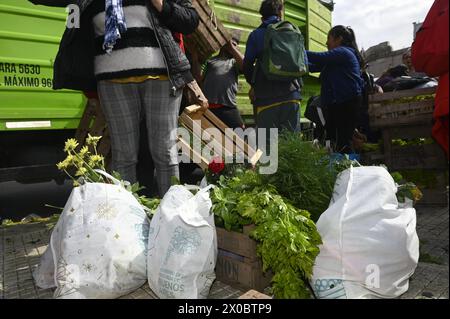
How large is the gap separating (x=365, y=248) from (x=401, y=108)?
2.20 metres

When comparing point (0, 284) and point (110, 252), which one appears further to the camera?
point (0, 284)

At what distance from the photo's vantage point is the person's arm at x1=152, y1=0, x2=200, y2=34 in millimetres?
2145

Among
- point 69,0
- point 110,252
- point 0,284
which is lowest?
point 0,284

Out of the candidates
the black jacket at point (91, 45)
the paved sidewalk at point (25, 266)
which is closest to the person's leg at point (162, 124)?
the black jacket at point (91, 45)

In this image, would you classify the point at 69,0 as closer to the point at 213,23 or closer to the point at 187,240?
the point at 213,23

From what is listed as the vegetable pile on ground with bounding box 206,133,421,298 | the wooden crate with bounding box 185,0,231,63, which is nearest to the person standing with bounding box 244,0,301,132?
the wooden crate with bounding box 185,0,231,63

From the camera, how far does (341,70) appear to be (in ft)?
10.6

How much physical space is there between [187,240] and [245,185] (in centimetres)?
50

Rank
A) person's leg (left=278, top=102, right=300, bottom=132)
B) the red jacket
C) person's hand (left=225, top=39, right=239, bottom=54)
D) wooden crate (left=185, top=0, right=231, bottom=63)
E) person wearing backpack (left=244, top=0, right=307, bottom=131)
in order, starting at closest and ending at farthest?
the red jacket → wooden crate (left=185, top=0, right=231, bottom=63) → person wearing backpack (left=244, top=0, right=307, bottom=131) → person's leg (left=278, top=102, right=300, bottom=132) → person's hand (left=225, top=39, right=239, bottom=54)

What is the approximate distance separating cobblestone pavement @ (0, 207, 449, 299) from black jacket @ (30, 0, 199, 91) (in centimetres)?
112

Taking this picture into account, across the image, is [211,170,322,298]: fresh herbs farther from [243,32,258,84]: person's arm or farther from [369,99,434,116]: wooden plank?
[369,99,434,116]: wooden plank
